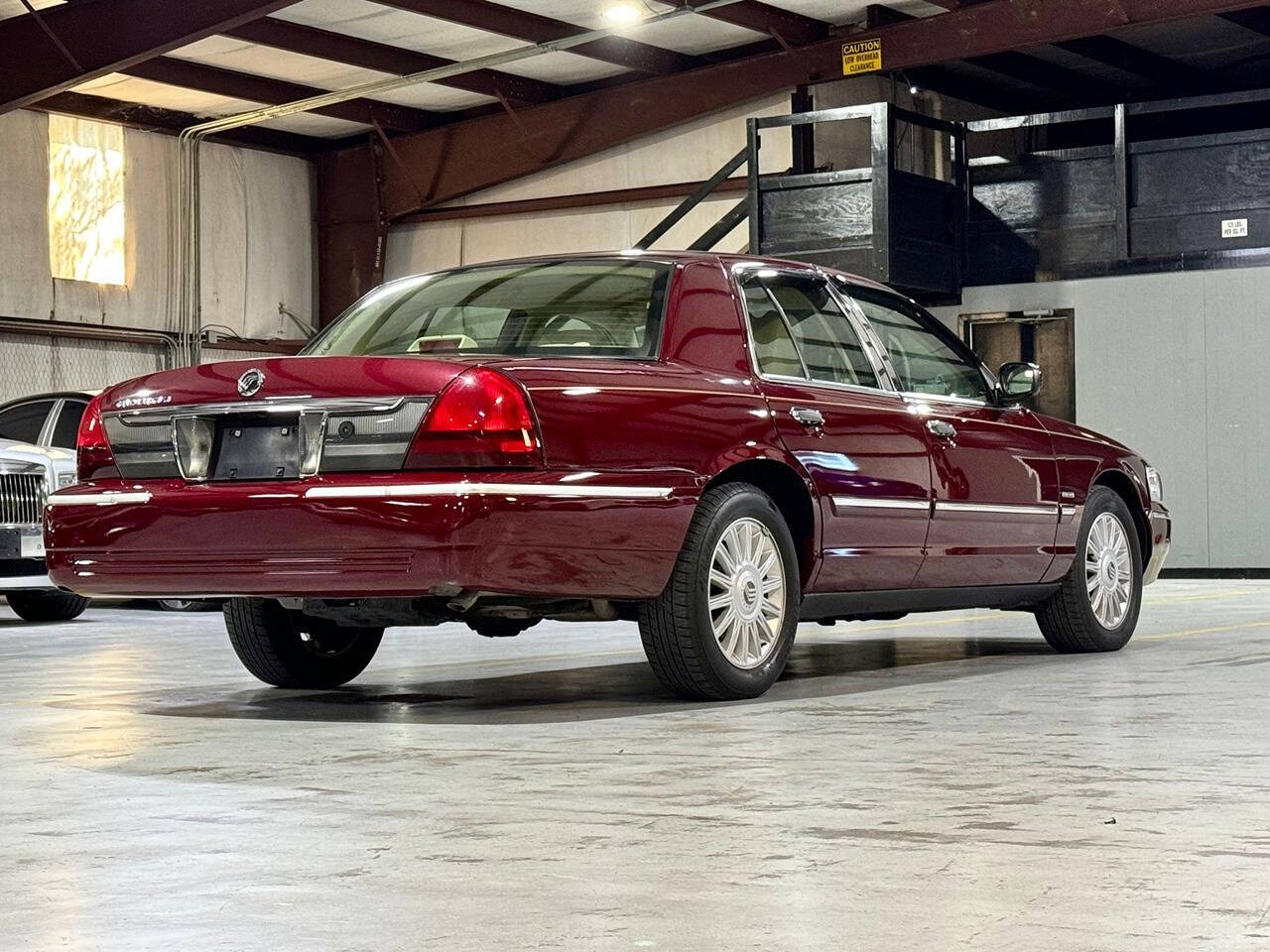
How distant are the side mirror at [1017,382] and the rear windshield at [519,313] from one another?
2.10 m

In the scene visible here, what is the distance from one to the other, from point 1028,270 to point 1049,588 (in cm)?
1153

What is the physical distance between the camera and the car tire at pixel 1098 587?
878cm

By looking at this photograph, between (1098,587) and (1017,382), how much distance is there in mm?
1157

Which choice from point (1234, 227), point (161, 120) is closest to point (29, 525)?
point (1234, 227)

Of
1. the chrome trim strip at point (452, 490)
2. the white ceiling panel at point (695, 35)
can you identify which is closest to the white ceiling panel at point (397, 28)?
the white ceiling panel at point (695, 35)

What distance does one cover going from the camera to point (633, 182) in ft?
74.2

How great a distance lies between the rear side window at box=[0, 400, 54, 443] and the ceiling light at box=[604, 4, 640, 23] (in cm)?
697

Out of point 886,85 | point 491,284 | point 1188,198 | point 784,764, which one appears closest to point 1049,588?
point 491,284

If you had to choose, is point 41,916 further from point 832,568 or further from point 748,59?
point 748,59

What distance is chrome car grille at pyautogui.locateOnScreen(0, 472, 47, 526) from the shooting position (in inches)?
500

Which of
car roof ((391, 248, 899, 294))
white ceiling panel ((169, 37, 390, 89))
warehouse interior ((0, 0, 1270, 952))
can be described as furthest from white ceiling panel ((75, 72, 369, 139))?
car roof ((391, 248, 899, 294))

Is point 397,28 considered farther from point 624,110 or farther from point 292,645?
point 292,645

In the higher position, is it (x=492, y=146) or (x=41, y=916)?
(x=492, y=146)

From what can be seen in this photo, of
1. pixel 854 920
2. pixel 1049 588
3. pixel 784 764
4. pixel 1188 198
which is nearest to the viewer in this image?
pixel 854 920
